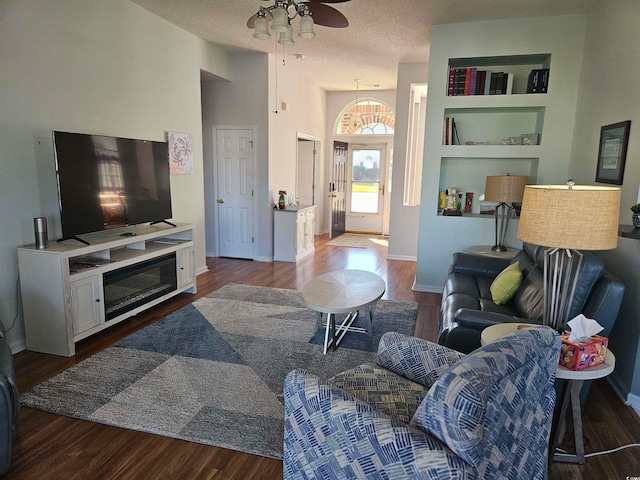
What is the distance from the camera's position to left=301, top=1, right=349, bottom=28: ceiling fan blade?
9.21 feet

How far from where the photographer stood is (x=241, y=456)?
6.85 feet

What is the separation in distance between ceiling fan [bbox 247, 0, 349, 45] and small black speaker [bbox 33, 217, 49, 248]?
2.09m

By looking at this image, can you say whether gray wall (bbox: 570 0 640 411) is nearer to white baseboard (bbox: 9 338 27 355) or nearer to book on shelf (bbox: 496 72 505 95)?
book on shelf (bbox: 496 72 505 95)

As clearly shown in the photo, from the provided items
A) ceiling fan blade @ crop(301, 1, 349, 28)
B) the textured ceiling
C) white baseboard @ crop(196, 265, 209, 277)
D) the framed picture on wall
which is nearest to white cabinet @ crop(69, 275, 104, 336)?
white baseboard @ crop(196, 265, 209, 277)

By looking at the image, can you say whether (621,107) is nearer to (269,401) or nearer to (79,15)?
(269,401)

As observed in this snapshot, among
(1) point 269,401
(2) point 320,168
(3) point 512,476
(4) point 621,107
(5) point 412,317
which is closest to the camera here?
(3) point 512,476

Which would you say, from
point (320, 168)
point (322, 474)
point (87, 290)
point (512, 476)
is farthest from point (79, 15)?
point (320, 168)

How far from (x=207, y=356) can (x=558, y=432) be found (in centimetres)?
232

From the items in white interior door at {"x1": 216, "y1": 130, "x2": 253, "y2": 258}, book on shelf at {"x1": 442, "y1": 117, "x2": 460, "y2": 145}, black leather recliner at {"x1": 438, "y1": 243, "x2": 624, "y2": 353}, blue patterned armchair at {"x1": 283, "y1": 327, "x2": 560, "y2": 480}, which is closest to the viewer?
blue patterned armchair at {"x1": 283, "y1": 327, "x2": 560, "y2": 480}

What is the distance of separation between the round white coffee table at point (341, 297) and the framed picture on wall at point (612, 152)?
76.3 inches

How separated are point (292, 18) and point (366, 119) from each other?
5904mm

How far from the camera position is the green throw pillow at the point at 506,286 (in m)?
3.00

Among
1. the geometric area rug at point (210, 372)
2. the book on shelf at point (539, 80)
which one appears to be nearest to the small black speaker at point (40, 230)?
the geometric area rug at point (210, 372)

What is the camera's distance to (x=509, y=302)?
3.13m
